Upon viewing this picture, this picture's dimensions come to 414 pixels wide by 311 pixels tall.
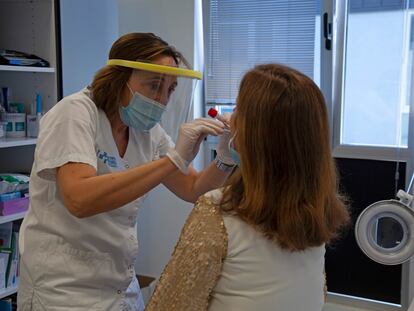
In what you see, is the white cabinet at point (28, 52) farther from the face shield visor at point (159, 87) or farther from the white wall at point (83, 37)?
the face shield visor at point (159, 87)

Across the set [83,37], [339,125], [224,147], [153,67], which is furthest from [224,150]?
[339,125]

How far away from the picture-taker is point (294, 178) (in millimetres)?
976

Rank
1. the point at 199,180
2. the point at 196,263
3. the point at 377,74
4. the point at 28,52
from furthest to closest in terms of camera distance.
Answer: the point at 377,74 < the point at 28,52 < the point at 199,180 < the point at 196,263

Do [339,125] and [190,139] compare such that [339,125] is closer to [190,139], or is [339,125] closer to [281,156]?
→ [190,139]

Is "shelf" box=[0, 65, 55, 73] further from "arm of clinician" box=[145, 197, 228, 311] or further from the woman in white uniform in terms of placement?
"arm of clinician" box=[145, 197, 228, 311]

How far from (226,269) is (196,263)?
0.06 meters

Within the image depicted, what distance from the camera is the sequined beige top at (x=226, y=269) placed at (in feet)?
3.08

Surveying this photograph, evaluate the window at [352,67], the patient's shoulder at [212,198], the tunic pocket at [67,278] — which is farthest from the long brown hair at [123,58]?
the window at [352,67]

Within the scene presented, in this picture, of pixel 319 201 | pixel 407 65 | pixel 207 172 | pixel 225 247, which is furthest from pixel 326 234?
pixel 407 65

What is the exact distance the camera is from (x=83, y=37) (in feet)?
7.55

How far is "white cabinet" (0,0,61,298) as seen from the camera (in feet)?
7.09

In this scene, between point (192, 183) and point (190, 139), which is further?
point (192, 183)

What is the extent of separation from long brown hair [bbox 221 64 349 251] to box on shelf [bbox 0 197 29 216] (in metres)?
1.33

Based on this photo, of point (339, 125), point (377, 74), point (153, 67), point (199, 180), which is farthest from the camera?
point (339, 125)
